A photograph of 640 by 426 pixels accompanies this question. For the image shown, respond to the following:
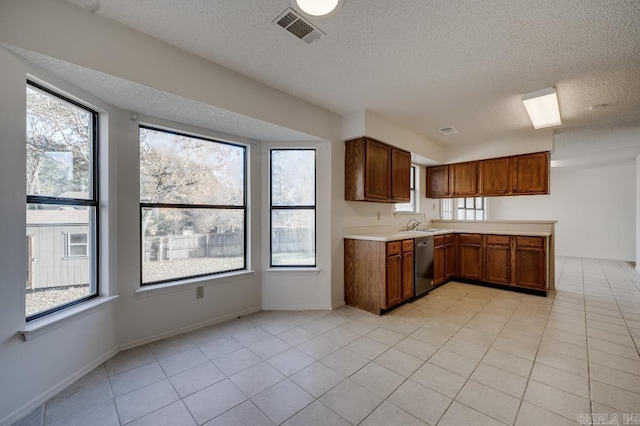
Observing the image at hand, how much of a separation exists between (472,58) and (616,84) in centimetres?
177

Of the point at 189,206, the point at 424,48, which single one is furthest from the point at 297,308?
the point at 424,48

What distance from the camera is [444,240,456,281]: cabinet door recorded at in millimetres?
4734

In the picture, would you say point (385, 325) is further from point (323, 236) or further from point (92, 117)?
point (92, 117)

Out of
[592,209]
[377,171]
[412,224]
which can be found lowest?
[412,224]

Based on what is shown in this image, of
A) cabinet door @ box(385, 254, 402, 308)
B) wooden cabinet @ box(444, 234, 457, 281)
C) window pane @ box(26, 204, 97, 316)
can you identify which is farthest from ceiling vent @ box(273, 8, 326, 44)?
wooden cabinet @ box(444, 234, 457, 281)

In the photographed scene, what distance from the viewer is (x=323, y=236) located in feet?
11.7

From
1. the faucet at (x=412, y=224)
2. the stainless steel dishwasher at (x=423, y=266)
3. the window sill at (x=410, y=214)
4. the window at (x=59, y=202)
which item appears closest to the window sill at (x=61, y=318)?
the window at (x=59, y=202)

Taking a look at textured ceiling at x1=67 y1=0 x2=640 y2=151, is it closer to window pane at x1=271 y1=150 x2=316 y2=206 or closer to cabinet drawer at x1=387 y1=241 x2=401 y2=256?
window pane at x1=271 y1=150 x2=316 y2=206

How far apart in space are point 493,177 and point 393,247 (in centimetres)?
285

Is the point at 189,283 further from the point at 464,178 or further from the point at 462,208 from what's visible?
the point at 462,208

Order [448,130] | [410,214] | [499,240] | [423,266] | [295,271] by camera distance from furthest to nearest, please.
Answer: [410,214], [499,240], [448,130], [423,266], [295,271]

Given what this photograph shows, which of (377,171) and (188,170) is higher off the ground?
(377,171)

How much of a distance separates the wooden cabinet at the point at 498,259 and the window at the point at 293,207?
3104mm

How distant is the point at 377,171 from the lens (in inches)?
149
